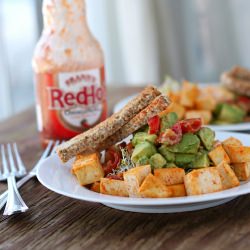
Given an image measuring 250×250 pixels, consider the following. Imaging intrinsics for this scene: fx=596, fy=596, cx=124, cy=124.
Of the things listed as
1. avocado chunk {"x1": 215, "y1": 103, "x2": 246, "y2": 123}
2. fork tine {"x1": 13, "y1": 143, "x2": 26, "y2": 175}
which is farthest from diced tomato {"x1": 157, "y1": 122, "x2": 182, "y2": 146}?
avocado chunk {"x1": 215, "y1": 103, "x2": 246, "y2": 123}

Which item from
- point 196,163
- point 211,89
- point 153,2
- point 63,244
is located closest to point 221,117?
point 211,89

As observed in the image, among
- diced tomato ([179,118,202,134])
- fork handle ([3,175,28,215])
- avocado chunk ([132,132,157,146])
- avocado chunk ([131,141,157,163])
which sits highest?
diced tomato ([179,118,202,134])

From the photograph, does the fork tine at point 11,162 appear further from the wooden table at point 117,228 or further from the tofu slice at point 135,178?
the tofu slice at point 135,178

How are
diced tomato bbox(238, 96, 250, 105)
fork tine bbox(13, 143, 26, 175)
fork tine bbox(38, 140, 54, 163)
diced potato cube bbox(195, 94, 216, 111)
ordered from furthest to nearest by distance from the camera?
diced tomato bbox(238, 96, 250, 105)
diced potato cube bbox(195, 94, 216, 111)
fork tine bbox(38, 140, 54, 163)
fork tine bbox(13, 143, 26, 175)

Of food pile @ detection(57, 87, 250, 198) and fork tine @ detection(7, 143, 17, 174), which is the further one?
fork tine @ detection(7, 143, 17, 174)

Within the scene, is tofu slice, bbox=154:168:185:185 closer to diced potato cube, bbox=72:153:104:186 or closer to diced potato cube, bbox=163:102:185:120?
diced potato cube, bbox=72:153:104:186

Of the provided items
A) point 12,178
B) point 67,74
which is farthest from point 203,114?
point 12,178
